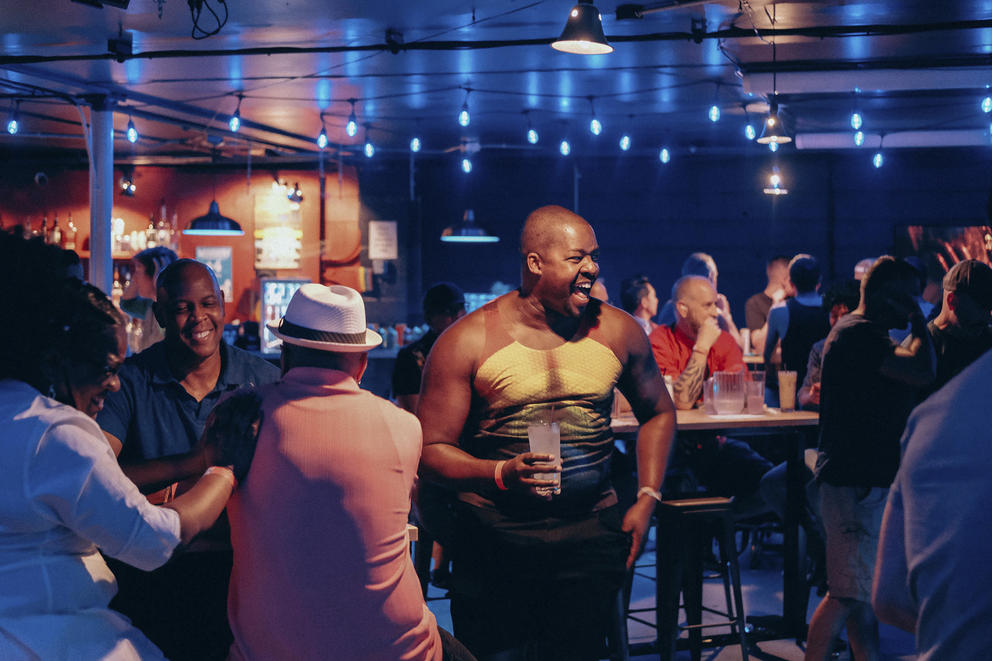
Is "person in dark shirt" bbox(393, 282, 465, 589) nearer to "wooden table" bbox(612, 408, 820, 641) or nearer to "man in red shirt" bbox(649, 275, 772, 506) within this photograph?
"wooden table" bbox(612, 408, 820, 641)

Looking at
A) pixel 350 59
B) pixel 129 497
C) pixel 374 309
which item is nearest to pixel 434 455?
pixel 129 497

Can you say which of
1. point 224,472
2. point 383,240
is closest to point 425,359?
point 224,472

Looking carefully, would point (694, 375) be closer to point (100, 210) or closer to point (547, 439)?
point (547, 439)

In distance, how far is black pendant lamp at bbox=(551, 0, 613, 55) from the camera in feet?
15.8

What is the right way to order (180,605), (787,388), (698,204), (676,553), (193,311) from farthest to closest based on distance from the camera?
(698,204) → (787,388) → (676,553) → (193,311) → (180,605)

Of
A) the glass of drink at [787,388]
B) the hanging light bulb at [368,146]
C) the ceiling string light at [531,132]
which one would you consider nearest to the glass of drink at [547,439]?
the glass of drink at [787,388]

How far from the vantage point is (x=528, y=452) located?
2592mm

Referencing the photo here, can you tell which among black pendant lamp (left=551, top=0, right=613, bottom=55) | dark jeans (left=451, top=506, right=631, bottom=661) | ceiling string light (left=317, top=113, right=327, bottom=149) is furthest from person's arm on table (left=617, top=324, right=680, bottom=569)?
ceiling string light (left=317, top=113, right=327, bottom=149)

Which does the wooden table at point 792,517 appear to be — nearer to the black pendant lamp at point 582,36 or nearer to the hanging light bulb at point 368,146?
the black pendant lamp at point 582,36

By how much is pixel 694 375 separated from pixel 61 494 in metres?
3.50

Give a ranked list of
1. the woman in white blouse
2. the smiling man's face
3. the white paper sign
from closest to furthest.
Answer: the woman in white blouse < the smiling man's face < the white paper sign

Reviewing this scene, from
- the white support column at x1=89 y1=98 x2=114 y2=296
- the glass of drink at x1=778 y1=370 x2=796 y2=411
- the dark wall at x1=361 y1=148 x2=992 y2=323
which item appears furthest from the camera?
the dark wall at x1=361 y1=148 x2=992 y2=323

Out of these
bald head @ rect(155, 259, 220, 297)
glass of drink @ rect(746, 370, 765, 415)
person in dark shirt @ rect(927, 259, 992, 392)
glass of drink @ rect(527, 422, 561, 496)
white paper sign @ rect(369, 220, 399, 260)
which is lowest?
glass of drink @ rect(746, 370, 765, 415)

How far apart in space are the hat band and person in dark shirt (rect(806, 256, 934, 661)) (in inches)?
83.2
